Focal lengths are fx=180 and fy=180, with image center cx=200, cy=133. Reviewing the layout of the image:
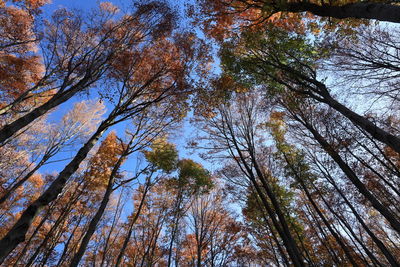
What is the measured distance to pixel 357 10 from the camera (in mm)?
3318

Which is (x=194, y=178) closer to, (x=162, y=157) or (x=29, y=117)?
(x=162, y=157)

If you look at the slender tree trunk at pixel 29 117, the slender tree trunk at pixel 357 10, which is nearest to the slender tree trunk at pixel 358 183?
the slender tree trunk at pixel 357 10

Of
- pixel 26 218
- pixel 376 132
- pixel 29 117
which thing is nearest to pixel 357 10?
pixel 376 132

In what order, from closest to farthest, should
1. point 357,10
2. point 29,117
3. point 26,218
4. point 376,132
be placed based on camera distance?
point 26,218
point 357,10
point 29,117
point 376,132

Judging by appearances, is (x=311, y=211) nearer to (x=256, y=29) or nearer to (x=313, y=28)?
(x=313, y=28)

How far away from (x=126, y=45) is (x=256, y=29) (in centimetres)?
550

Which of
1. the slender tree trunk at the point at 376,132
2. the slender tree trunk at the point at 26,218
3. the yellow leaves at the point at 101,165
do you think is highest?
the yellow leaves at the point at 101,165

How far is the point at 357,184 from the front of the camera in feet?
21.1

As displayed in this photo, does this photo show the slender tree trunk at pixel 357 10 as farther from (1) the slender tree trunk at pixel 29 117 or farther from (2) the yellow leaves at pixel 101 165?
(2) the yellow leaves at pixel 101 165

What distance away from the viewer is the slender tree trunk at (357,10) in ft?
9.39

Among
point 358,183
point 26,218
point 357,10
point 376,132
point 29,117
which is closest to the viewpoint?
point 26,218

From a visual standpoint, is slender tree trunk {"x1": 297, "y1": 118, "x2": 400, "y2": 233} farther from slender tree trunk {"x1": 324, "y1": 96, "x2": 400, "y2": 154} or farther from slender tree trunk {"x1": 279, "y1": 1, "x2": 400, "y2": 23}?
slender tree trunk {"x1": 279, "y1": 1, "x2": 400, "y2": 23}

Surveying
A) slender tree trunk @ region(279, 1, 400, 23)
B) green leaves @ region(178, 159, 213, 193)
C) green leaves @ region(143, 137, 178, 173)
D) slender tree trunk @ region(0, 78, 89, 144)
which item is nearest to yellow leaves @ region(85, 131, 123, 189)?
green leaves @ region(143, 137, 178, 173)

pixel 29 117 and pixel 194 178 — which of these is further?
pixel 194 178
